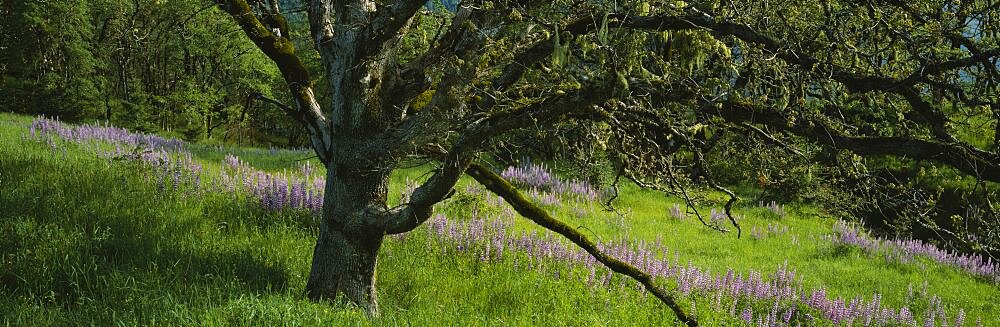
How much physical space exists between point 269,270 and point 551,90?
10.2 ft

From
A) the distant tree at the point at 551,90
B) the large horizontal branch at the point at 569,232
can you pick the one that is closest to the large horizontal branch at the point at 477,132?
the distant tree at the point at 551,90

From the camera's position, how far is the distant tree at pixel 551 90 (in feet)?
10.8

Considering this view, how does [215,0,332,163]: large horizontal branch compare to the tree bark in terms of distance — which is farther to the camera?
[215,0,332,163]: large horizontal branch

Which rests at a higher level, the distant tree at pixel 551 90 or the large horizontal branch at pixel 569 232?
the distant tree at pixel 551 90

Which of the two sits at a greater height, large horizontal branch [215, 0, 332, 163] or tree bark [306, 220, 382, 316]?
large horizontal branch [215, 0, 332, 163]

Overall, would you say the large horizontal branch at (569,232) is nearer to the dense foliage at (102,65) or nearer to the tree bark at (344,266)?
the tree bark at (344,266)

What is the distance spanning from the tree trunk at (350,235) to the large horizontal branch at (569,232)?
817 mm

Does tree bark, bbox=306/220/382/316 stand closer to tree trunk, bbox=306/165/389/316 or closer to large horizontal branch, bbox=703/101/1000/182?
tree trunk, bbox=306/165/389/316

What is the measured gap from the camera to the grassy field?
13.4 feet

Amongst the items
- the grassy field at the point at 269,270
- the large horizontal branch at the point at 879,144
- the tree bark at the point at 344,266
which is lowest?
the grassy field at the point at 269,270

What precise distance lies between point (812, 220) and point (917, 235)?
8.64 feet

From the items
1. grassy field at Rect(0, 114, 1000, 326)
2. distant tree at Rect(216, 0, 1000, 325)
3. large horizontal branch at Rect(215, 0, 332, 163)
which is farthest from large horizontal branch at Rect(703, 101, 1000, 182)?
large horizontal branch at Rect(215, 0, 332, 163)

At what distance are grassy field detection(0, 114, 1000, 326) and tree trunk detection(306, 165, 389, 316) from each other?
0.85 ft

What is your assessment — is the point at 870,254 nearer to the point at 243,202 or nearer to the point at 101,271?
the point at 243,202
